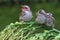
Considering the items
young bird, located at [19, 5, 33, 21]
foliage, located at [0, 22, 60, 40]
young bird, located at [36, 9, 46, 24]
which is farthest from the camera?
young bird, located at [19, 5, 33, 21]

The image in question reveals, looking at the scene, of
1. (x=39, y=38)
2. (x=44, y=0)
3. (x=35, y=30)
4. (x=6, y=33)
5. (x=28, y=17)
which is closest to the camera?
(x=39, y=38)

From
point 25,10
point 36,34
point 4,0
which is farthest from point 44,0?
point 36,34

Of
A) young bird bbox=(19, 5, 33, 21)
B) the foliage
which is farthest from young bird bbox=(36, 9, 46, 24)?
young bird bbox=(19, 5, 33, 21)

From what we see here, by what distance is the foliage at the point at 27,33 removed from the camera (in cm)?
405

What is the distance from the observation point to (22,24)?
15.4ft

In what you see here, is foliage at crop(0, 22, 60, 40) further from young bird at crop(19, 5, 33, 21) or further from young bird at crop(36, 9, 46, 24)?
young bird at crop(19, 5, 33, 21)

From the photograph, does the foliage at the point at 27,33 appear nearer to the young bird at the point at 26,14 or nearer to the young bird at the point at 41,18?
the young bird at the point at 41,18

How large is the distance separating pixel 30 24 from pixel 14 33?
26 cm

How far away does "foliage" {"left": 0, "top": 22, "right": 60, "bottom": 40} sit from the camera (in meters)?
4.05

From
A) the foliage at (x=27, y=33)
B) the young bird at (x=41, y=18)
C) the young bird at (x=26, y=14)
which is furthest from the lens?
the young bird at (x=26, y=14)

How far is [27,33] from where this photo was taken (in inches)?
172

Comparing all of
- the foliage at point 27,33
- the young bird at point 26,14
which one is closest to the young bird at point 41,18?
the foliage at point 27,33

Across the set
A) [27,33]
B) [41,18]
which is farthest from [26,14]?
[27,33]

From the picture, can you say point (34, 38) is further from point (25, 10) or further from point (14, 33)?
point (25, 10)
